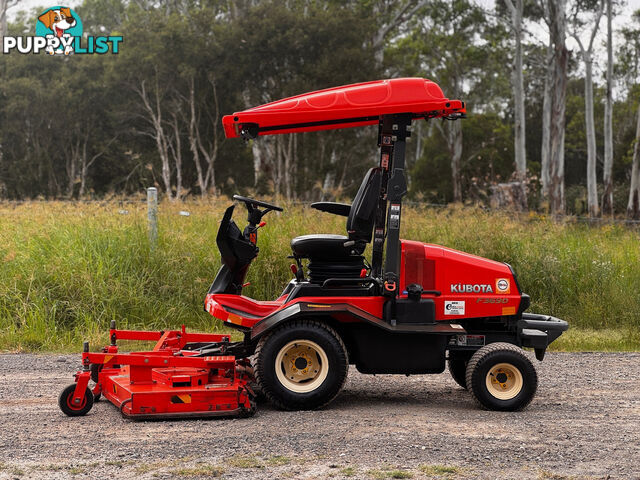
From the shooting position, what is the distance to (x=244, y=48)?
32.7m

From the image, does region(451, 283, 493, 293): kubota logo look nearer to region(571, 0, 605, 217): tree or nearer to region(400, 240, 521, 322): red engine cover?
region(400, 240, 521, 322): red engine cover

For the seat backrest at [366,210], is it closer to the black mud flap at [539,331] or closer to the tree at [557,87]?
the black mud flap at [539,331]

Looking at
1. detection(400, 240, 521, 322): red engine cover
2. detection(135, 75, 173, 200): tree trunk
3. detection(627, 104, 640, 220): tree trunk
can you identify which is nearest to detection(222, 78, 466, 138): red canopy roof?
detection(400, 240, 521, 322): red engine cover

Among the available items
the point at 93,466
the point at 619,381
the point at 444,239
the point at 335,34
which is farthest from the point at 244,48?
the point at 93,466

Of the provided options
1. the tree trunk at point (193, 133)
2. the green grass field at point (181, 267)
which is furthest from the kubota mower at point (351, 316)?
the tree trunk at point (193, 133)

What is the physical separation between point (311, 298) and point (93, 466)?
7.13 ft

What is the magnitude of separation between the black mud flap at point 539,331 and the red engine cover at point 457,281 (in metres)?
0.26

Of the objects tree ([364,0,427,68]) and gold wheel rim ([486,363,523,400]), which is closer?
gold wheel rim ([486,363,523,400])

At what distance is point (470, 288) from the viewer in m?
6.52

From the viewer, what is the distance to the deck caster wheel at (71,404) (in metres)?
6.13

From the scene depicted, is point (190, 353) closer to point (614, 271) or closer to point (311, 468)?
point (311, 468)

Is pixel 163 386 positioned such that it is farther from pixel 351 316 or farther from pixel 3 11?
pixel 3 11

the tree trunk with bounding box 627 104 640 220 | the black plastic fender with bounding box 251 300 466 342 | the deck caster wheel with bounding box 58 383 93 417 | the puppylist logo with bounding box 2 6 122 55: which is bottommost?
the deck caster wheel with bounding box 58 383 93 417

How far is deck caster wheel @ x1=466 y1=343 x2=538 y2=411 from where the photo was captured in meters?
6.39
